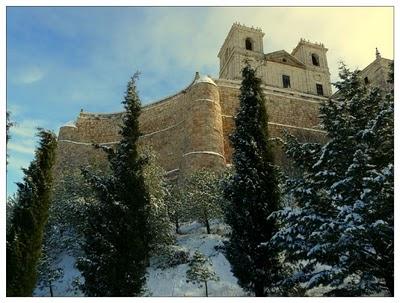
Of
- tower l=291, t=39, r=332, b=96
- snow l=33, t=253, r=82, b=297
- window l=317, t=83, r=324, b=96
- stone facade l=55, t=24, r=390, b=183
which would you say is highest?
tower l=291, t=39, r=332, b=96

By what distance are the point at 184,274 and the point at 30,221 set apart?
20.7 feet

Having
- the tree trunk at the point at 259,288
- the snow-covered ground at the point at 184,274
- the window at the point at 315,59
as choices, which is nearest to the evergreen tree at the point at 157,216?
the snow-covered ground at the point at 184,274

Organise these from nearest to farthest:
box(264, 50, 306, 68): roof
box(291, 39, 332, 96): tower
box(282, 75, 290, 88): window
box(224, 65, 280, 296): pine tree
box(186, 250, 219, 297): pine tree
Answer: box(224, 65, 280, 296): pine tree → box(186, 250, 219, 297): pine tree → box(282, 75, 290, 88): window → box(264, 50, 306, 68): roof → box(291, 39, 332, 96): tower

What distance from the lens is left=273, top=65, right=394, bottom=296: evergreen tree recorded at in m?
8.22

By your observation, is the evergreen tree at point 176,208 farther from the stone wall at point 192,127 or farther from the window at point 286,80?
the window at point 286,80

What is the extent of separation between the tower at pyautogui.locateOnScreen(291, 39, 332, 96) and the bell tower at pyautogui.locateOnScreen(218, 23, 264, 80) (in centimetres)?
448

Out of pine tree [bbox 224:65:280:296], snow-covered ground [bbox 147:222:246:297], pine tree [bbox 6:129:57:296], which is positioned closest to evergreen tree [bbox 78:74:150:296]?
pine tree [bbox 6:129:57:296]

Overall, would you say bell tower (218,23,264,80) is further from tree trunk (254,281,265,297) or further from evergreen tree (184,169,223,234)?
tree trunk (254,281,265,297)

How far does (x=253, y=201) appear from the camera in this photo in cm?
1032

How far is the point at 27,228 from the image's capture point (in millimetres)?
9531

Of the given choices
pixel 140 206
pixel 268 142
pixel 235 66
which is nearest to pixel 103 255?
pixel 140 206

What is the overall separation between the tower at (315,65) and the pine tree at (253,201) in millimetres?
30297

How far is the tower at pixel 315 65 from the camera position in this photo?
41406 millimetres

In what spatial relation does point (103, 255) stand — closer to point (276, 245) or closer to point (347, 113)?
point (276, 245)
